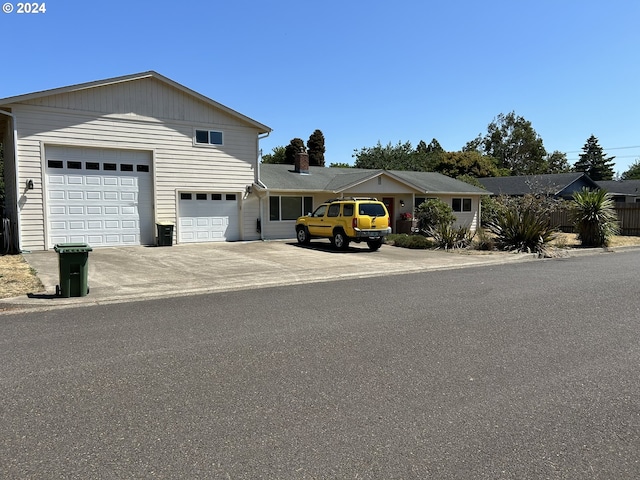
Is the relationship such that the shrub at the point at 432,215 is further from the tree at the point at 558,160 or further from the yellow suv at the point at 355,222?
the tree at the point at 558,160

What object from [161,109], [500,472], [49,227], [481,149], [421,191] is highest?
[481,149]

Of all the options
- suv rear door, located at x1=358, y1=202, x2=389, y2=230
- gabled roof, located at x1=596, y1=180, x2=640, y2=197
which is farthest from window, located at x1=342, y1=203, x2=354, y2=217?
gabled roof, located at x1=596, y1=180, x2=640, y2=197

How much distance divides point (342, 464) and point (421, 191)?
75.8ft

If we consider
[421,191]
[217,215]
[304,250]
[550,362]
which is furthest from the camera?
[421,191]

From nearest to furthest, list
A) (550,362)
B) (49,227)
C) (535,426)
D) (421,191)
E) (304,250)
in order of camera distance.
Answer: (535,426) → (550,362) → (49,227) → (304,250) → (421,191)

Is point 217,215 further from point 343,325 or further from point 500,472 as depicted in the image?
point 500,472

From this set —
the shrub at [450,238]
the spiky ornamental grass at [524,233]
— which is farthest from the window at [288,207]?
the spiky ornamental grass at [524,233]

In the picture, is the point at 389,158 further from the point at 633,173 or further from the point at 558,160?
the point at 633,173

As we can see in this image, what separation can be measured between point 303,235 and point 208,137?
578 centimetres

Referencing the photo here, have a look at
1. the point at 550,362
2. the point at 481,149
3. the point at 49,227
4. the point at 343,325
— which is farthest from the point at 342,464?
the point at 481,149

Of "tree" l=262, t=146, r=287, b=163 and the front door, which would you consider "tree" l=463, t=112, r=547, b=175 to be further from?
the front door

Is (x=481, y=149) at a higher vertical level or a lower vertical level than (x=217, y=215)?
higher

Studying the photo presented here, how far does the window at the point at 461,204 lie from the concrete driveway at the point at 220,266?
10.8 m

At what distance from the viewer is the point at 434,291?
9617mm
